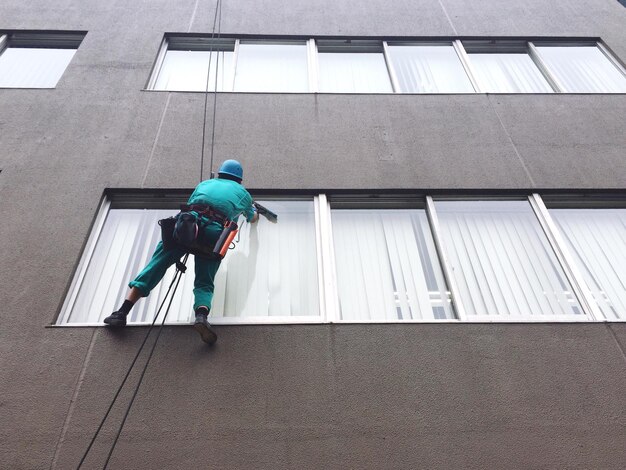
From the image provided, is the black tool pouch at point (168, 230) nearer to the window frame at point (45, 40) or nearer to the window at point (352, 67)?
the window at point (352, 67)

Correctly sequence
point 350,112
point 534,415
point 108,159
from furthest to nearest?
point 350,112 < point 108,159 < point 534,415

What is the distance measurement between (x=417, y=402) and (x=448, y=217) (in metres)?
2.18

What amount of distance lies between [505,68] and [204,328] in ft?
19.6

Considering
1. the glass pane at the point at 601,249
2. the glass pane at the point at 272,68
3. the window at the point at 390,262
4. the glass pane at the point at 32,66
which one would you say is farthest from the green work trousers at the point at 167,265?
the glass pane at the point at 32,66

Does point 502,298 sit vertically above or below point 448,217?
below

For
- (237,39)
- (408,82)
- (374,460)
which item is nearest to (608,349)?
(374,460)

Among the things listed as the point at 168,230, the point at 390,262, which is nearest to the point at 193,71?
the point at 168,230

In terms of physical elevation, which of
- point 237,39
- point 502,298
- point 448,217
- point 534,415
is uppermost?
point 237,39

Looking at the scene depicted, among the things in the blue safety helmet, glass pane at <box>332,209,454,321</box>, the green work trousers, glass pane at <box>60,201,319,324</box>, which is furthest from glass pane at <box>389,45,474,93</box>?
the green work trousers

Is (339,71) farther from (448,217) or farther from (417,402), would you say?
(417,402)

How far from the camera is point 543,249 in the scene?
4.75 m

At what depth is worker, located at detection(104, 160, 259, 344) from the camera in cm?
375

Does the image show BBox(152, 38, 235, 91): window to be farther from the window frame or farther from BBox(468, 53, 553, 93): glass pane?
BBox(468, 53, 553, 93): glass pane

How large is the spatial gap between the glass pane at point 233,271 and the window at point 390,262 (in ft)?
0.04
